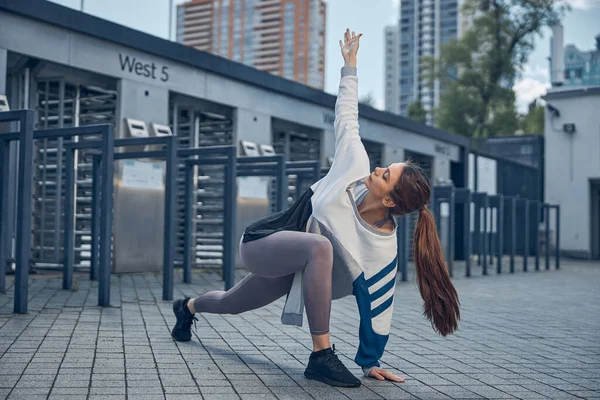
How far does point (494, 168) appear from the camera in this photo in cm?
2400

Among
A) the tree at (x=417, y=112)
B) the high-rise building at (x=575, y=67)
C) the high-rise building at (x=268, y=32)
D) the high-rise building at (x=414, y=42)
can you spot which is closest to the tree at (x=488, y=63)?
the high-rise building at (x=575, y=67)

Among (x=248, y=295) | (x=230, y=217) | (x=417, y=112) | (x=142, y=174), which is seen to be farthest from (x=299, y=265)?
(x=417, y=112)

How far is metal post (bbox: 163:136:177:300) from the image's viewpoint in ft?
26.5

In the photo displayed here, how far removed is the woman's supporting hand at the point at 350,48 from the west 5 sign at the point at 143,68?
279 inches

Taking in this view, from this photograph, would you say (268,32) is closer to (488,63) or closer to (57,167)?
(488,63)

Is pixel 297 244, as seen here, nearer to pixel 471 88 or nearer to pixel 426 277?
pixel 426 277

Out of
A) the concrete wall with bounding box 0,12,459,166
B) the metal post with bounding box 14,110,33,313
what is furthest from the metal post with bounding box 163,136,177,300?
the concrete wall with bounding box 0,12,459,166

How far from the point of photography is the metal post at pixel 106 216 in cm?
721

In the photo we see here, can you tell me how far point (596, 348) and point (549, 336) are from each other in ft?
1.94

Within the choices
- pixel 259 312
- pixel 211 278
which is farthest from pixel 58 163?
pixel 259 312

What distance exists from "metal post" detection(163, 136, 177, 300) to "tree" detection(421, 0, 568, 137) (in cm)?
3053

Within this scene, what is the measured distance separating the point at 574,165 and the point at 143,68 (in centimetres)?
1804

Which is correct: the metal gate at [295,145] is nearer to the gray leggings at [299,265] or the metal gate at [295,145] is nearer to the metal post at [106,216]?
the metal post at [106,216]

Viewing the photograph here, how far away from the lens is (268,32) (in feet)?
310
